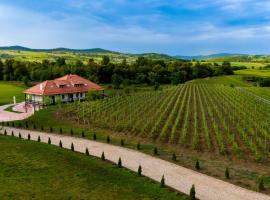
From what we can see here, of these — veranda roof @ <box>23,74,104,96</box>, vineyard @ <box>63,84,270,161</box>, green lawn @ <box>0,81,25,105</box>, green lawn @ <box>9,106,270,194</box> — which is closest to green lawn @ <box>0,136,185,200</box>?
green lawn @ <box>9,106,270,194</box>

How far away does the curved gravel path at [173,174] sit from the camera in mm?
21156

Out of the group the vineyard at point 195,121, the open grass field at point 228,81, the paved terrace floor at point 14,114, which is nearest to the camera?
the vineyard at point 195,121

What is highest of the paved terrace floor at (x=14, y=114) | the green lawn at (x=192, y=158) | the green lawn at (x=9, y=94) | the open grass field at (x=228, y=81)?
the open grass field at (x=228, y=81)

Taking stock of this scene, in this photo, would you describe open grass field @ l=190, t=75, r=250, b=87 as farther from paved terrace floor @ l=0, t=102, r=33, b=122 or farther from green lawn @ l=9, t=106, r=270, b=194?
green lawn @ l=9, t=106, r=270, b=194

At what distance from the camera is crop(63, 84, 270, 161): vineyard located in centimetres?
3406

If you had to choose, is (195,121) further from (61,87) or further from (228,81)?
(228,81)

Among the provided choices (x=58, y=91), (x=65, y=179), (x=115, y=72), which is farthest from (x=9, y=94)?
(x=65, y=179)

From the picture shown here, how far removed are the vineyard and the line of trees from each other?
141 feet

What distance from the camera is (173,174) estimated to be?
25.1 metres

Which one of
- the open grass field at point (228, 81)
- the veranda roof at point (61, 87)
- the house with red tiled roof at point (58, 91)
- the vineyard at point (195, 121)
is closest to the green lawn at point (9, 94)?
the house with red tiled roof at point (58, 91)

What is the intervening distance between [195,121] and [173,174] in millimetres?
20599

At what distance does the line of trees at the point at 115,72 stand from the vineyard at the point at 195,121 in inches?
1696

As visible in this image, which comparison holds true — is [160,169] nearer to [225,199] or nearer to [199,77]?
[225,199]

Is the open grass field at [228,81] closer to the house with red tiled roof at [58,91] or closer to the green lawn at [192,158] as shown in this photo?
the house with red tiled roof at [58,91]
